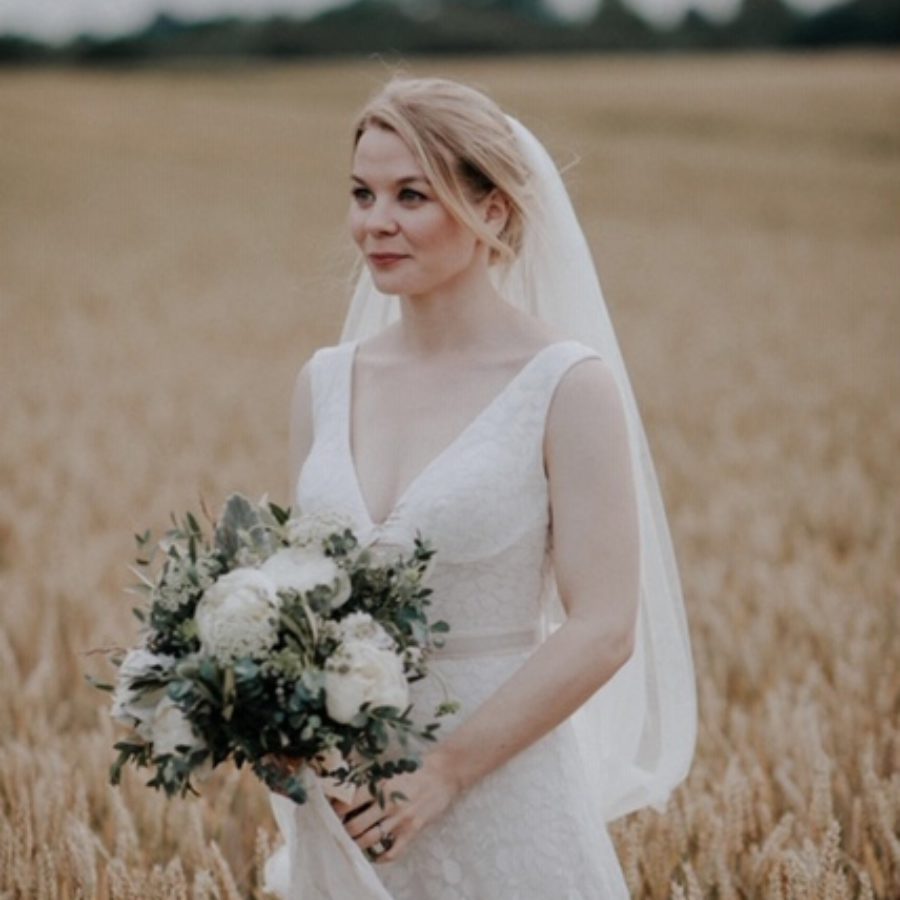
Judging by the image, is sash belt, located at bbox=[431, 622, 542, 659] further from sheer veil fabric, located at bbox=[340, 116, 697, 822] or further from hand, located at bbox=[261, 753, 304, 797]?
hand, located at bbox=[261, 753, 304, 797]

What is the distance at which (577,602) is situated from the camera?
2461 millimetres

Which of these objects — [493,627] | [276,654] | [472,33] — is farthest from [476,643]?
[472,33]

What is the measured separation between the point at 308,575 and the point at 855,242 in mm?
24419

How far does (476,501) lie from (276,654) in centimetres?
53

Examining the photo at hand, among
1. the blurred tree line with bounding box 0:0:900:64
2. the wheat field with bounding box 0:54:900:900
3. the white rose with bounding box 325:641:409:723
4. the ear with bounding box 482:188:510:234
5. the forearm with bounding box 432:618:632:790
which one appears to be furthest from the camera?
the blurred tree line with bounding box 0:0:900:64

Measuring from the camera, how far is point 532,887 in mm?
2580

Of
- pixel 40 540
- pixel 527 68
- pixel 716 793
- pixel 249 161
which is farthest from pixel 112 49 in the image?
pixel 716 793

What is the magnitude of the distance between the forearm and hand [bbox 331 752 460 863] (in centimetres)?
5

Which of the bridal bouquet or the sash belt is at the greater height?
the bridal bouquet

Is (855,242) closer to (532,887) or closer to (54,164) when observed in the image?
(54,164)

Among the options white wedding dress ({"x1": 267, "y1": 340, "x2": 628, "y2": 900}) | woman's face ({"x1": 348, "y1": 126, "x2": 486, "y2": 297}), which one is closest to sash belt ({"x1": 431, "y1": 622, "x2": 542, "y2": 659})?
white wedding dress ({"x1": 267, "y1": 340, "x2": 628, "y2": 900})

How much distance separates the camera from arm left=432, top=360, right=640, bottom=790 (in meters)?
2.43

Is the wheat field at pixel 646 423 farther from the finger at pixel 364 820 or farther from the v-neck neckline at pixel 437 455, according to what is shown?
the v-neck neckline at pixel 437 455

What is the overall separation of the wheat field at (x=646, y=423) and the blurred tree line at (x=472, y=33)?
27.3 m
